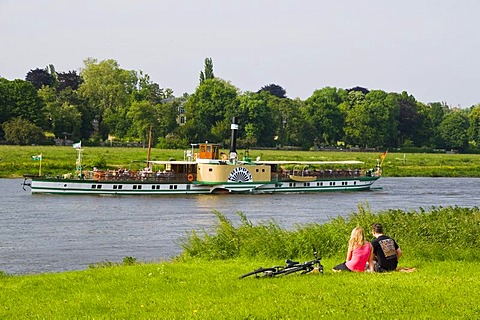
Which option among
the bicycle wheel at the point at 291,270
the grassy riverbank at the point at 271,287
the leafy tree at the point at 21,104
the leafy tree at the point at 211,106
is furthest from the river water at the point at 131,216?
the leafy tree at the point at 211,106

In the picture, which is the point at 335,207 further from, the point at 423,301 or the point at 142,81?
the point at 142,81

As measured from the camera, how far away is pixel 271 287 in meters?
15.0

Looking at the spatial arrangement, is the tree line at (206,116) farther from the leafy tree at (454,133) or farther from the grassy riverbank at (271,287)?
the grassy riverbank at (271,287)

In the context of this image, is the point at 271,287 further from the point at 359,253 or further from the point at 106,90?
the point at 106,90

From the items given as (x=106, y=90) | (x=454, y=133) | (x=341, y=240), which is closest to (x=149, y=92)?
(x=106, y=90)

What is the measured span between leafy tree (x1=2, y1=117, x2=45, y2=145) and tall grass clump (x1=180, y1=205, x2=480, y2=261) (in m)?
82.6

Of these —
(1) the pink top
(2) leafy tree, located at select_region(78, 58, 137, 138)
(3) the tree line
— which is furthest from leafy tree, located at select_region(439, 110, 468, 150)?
(1) the pink top

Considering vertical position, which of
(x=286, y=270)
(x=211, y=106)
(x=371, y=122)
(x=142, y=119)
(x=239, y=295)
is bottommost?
(x=239, y=295)

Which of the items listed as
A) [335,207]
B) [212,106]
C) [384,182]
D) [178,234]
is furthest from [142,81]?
[178,234]

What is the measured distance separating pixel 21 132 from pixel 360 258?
89.9 m

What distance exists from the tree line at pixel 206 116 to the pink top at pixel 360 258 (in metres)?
89.7

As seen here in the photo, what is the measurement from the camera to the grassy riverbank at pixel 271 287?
13156mm

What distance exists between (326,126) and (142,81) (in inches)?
1620

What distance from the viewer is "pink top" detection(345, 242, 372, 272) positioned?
1678cm
